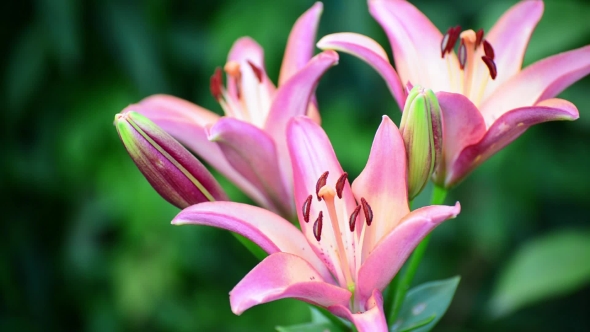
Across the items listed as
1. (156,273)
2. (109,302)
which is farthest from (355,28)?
(109,302)

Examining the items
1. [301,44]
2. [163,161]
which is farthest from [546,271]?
[163,161]

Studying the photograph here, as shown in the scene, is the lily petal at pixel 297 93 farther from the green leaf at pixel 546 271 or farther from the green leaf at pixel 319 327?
the green leaf at pixel 546 271

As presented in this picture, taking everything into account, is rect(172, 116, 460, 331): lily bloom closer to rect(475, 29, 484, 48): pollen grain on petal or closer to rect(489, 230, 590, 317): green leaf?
rect(475, 29, 484, 48): pollen grain on petal

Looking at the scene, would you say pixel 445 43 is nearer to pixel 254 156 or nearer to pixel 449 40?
pixel 449 40

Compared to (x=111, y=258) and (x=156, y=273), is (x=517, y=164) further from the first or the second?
(x=111, y=258)

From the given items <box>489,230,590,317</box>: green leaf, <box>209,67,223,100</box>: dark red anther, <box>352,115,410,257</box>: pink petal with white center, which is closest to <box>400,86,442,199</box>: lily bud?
<box>352,115,410,257</box>: pink petal with white center

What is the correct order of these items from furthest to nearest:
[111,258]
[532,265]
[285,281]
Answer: [111,258], [532,265], [285,281]
